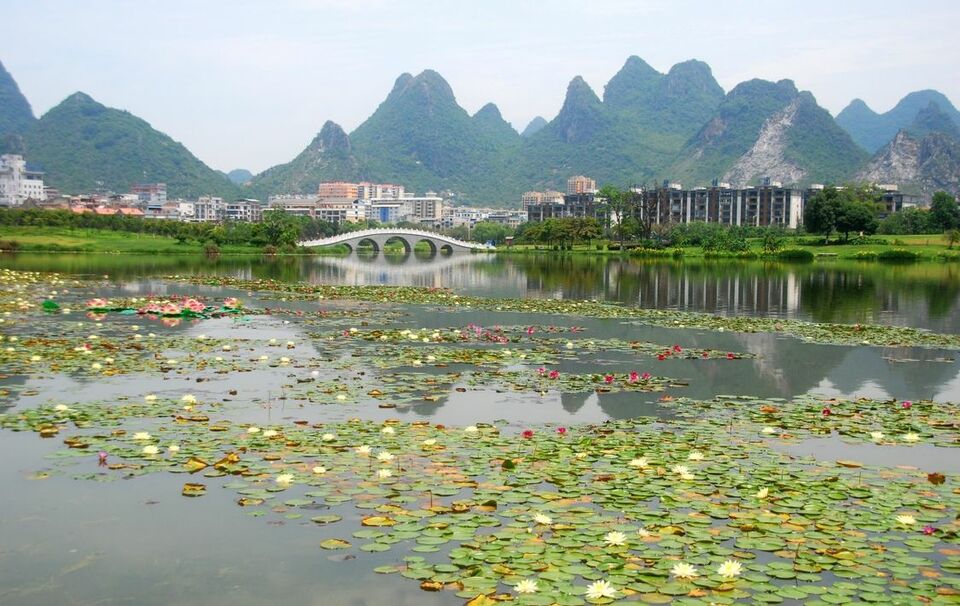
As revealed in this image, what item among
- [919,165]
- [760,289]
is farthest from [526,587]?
[919,165]

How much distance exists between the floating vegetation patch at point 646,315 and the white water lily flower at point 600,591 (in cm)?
1387

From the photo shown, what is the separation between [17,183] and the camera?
154m

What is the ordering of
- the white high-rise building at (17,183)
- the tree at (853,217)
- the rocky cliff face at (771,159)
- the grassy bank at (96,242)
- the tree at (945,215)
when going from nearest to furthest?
the grassy bank at (96,242), the tree at (853,217), the tree at (945,215), the white high-rise building at (17,183), the rocky cliff face at (771,159)

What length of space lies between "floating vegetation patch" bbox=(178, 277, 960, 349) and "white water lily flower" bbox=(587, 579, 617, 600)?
1387 cm

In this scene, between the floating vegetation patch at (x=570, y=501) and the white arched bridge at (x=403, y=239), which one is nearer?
the floating vegetation patch at (x=570, y=501)

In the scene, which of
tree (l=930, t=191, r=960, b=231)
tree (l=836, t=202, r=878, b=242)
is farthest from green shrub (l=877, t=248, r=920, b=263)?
tree (l=930, t=191, r=960, b=231)

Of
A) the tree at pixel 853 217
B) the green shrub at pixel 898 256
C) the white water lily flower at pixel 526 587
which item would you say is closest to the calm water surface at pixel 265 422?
the white water lily flower at pixel 526 587

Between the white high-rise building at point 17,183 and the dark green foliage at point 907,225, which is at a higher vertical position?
the white high-rise building at point 17,183

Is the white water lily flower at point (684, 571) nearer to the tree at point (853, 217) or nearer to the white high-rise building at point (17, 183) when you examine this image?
the tree at point (853, 217)

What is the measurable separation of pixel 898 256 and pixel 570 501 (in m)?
67.1

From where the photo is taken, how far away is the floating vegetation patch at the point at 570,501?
5102mm

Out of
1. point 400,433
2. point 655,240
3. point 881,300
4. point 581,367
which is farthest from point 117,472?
point 655,240

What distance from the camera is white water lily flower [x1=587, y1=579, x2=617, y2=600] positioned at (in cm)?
477

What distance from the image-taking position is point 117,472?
7121 mm
